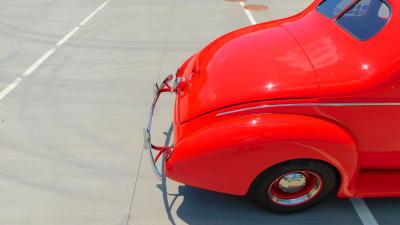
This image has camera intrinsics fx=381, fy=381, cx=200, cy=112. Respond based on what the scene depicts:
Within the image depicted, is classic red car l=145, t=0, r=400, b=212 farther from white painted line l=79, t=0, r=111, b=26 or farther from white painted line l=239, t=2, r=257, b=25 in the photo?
white painted line l=79, t=0, r=111, b=26

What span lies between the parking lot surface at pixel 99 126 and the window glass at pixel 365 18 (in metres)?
1.48

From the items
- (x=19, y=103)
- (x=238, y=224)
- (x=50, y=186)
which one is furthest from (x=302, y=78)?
(x=19, y=103)

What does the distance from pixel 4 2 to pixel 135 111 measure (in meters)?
7.53

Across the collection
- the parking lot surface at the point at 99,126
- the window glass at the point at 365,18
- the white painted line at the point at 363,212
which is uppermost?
the window glass at the point at 365,18

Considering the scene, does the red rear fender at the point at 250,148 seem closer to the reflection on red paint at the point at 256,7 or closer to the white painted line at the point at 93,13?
the white painted line at the point at 93,13

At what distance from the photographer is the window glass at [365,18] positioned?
122 inches

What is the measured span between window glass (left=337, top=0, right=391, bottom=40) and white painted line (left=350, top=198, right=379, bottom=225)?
56.4 inches

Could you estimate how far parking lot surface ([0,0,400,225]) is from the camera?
10.9 feet

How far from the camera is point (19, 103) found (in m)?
5.00

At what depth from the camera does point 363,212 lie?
328 centimetres

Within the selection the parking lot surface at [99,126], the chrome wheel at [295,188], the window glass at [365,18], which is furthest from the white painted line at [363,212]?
the window glass at [365,18]

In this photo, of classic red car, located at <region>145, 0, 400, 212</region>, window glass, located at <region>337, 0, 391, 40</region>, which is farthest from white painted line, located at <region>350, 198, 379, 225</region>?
window glass, located at <region>337, 0, 391, 40</region>

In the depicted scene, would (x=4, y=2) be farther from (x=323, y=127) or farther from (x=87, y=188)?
(x=323, y=127)

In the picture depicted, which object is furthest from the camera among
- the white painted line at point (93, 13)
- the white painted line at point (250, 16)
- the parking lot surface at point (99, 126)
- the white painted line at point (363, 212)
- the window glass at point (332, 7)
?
the white painted line at point (93, 13)
